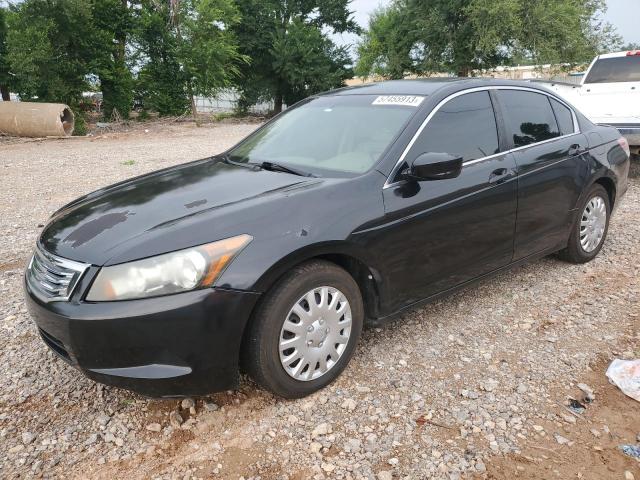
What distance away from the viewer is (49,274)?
2510mm

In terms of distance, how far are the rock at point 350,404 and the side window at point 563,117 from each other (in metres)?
2.84

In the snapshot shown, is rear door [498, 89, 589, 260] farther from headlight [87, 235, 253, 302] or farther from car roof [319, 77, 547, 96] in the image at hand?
headlight [87, 235, 253, 302]

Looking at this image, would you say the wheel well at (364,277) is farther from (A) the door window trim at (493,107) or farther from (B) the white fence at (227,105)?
(B) the white fence at (227,105)

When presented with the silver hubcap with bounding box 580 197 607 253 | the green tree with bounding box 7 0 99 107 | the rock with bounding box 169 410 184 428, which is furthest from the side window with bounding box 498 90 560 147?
the green tree with bounding box 7 0 99 107

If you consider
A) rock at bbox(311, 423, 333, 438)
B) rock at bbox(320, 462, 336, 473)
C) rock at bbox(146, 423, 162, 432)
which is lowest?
rock at bbox(146, 423, 162, 432)

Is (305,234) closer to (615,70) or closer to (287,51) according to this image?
(615,70)

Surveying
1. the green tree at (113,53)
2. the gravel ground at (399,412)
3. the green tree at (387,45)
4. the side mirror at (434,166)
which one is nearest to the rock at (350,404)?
the gravel ground at (399,412)

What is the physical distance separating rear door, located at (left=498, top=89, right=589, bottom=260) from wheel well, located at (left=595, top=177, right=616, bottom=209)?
1.32 feet

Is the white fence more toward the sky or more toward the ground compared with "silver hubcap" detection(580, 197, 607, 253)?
more toward the sky

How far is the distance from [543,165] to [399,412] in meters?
2.21

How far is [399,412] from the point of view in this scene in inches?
106

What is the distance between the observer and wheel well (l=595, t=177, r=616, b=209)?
4512 millimetres

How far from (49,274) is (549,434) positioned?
8.31ft

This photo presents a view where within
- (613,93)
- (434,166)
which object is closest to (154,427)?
(434,166)
